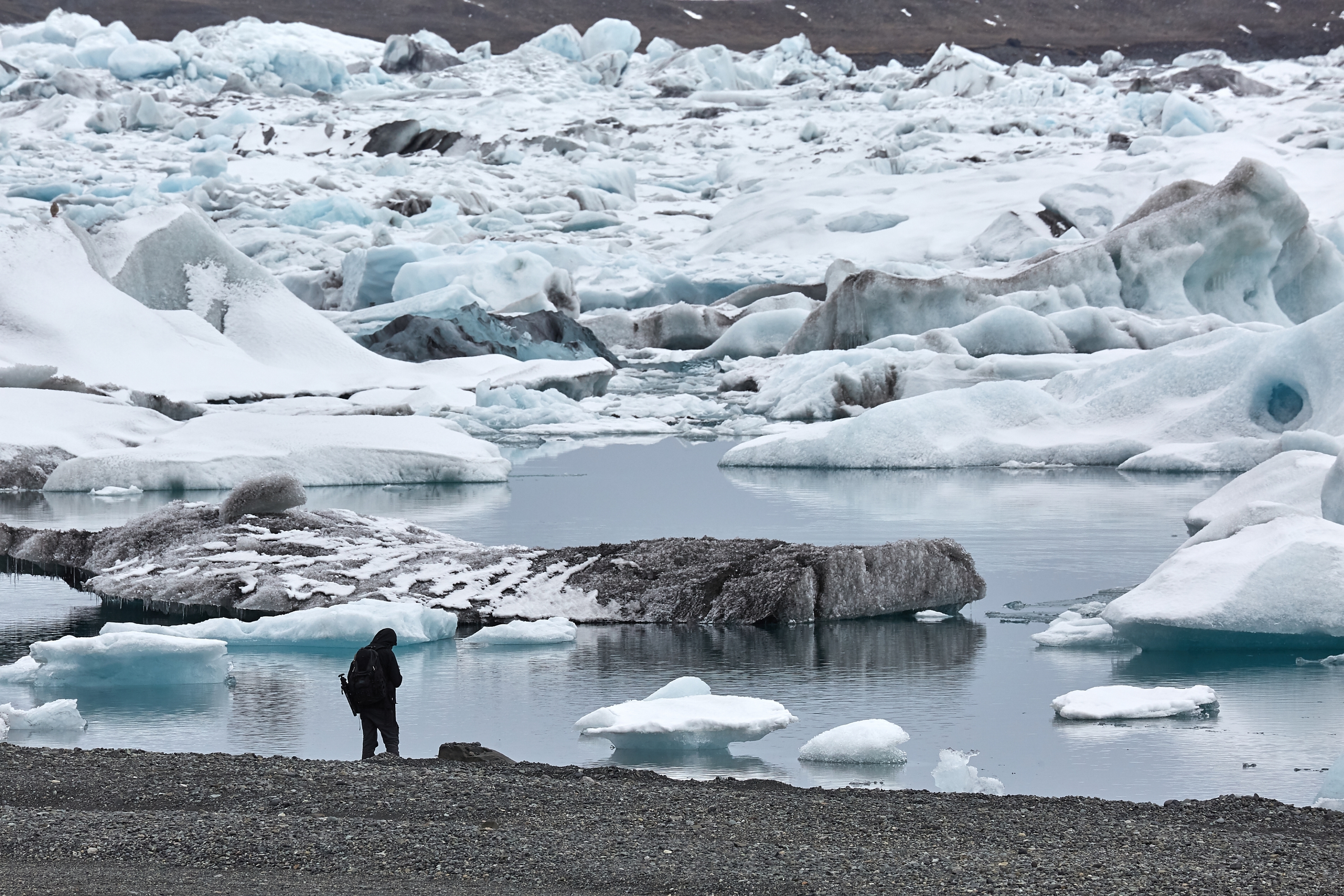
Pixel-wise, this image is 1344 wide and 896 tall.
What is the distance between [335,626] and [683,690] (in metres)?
1.84

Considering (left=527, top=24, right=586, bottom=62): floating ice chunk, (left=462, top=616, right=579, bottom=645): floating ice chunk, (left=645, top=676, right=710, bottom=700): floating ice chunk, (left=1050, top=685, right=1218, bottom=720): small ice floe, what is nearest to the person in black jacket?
(left=645, top=676, right=710, bottom=700): floating ice chunk

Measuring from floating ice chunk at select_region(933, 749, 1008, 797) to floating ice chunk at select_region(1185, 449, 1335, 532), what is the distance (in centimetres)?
294

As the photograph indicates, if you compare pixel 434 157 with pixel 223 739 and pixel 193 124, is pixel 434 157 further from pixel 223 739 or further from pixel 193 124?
pixel 223 739

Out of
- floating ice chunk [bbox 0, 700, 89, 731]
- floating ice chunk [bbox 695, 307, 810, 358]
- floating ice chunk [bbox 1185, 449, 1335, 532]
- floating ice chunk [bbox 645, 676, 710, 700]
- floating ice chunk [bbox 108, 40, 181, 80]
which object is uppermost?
floating ice chunk [bbox 108, 40, 181, 80]

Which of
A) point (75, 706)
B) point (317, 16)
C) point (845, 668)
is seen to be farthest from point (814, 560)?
point (317, 16)

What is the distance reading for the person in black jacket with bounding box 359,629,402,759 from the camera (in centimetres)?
446

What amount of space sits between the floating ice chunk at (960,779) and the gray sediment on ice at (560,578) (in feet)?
7.33

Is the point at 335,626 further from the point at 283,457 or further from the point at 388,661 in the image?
the point at 283,457

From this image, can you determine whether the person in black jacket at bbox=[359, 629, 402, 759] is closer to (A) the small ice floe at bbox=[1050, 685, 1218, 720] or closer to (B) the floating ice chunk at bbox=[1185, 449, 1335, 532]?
(A) the small ice floe at bbox=[1050, 685, 1218, 720]

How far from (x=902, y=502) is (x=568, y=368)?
7281mm

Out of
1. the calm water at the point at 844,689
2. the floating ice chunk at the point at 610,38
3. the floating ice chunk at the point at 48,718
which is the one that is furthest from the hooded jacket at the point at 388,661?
the floating ice chunk at the point at 610,38

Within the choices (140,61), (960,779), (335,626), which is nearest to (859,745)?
(960,779)

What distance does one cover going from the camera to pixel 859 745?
14.4 ft

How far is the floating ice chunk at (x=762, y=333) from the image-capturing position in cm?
1966
